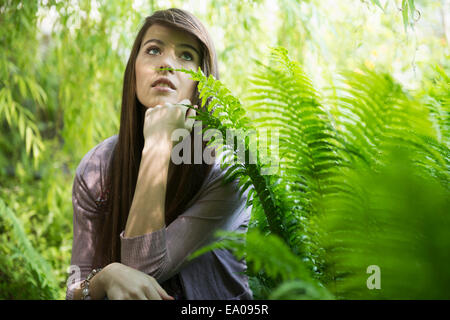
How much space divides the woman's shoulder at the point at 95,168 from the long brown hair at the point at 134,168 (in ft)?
0.05

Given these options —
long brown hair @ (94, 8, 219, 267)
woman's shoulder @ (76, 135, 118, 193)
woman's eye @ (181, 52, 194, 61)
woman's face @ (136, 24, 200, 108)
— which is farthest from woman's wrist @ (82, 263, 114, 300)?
woman's eye @ (181, 52, 194, 61)

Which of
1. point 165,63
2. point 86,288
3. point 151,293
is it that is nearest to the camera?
point 151,293

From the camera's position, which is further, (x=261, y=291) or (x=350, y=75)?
(x=261, y=291)

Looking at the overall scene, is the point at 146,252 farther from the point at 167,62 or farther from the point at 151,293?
the point at 167,62

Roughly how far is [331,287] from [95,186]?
0.59 meters

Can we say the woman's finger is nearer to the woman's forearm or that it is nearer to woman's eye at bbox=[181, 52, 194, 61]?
the woman's forearm

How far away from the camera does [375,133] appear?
1.74ft

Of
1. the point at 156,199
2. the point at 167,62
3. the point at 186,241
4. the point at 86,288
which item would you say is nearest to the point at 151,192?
the point at 156,199

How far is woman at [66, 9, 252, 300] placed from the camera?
0.69 m

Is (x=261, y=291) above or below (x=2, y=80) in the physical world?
below

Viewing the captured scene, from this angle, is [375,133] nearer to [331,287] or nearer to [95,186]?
[331,287]

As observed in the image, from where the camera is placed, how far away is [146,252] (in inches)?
27.0

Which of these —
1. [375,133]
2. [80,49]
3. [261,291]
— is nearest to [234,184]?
[261,291]

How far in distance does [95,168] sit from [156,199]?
290mm
